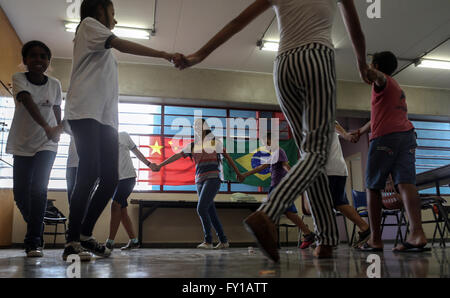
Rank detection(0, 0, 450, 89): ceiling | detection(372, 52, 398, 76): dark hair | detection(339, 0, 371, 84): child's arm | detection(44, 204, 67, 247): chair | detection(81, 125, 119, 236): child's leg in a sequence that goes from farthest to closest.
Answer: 1. detection(44, 204, 67, 247): chair
2. detection(0, 0, 450, 89): ceiling
3. detection(372, 52, 398, 76): dark hair
4. detection(81, 125, 119, 236): child's leg
5. detection(339, 0, 371, 84): child's arm

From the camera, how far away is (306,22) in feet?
5.26

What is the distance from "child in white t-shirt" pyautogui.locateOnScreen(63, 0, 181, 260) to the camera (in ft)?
6.06

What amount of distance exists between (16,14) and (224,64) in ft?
11.7

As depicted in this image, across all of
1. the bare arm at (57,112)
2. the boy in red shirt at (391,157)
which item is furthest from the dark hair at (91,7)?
the boy in red shirt at (391,157)

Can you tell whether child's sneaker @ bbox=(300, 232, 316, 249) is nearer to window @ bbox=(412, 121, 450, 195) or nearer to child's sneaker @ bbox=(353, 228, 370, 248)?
child's sneaker @ bbox=(353, 228, 370, 248)

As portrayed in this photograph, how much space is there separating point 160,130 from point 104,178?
209 inches

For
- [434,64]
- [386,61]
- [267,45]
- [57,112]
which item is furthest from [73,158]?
[434,64]

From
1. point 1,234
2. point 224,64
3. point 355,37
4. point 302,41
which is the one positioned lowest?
point 1,234

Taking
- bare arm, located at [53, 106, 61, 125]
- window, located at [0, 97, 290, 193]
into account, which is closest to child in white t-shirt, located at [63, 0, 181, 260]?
bare arm, located at [53, 106, 61, 125]

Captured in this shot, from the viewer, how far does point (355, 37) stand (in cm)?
187

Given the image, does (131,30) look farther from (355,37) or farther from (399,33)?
(355,37)

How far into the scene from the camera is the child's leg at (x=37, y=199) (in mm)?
2471

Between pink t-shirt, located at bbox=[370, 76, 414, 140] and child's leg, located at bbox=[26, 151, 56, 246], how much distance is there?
7.48 feet
